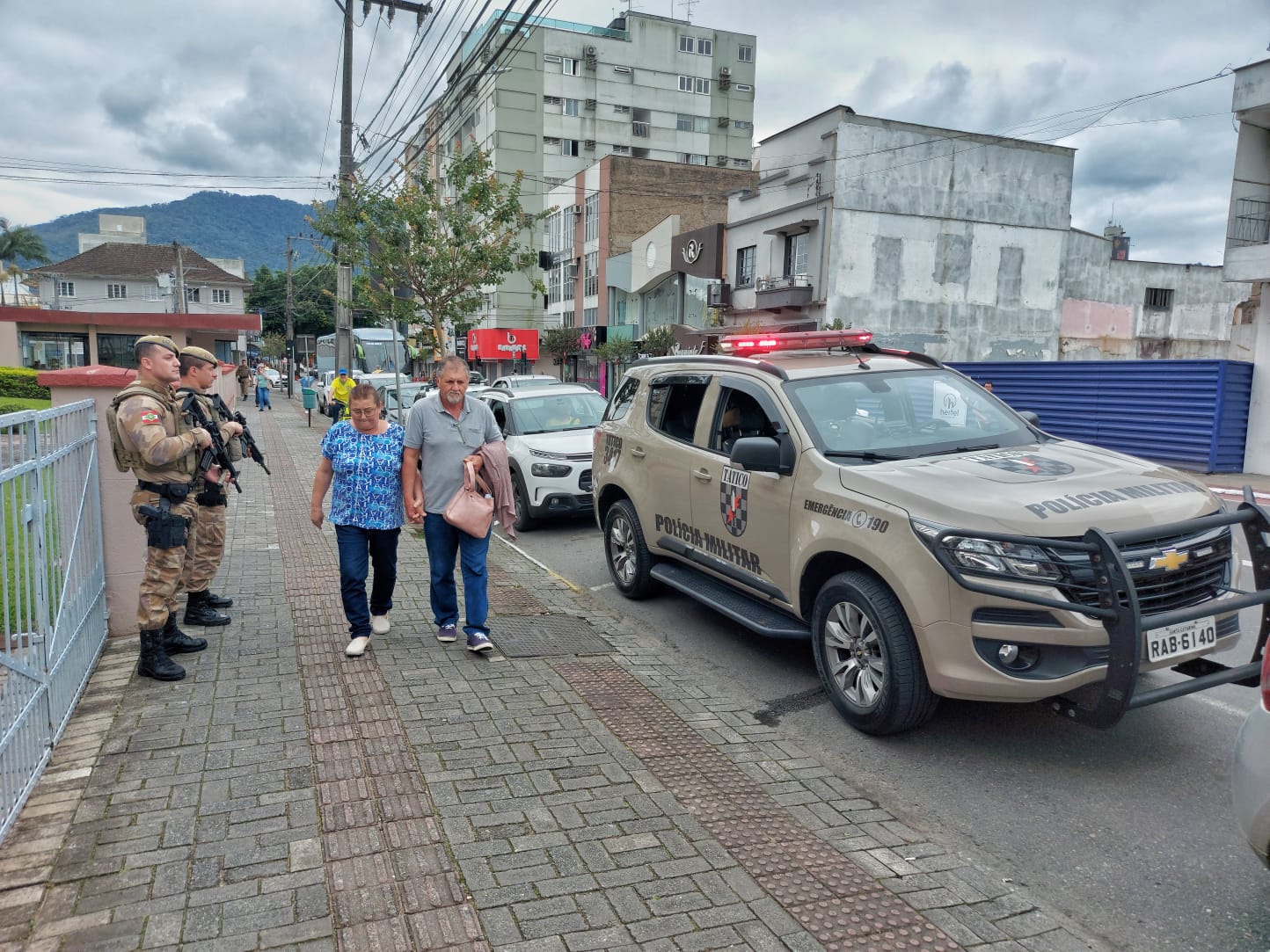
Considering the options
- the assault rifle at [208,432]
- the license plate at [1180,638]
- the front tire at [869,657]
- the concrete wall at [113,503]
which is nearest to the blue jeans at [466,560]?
the assault rifle at [208,432]

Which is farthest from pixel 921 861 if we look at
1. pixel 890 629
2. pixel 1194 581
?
pixel 1194 581

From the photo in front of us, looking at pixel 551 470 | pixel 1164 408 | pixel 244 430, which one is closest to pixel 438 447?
pixel 244 430

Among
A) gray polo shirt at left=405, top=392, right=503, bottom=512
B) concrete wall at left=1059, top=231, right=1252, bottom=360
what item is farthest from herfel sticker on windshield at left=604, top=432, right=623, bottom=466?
concrete wall at left=1059, top=231, right=1252, bottom=360

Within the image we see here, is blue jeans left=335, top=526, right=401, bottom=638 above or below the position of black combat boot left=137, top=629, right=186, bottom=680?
above

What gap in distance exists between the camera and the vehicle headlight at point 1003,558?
3766mm

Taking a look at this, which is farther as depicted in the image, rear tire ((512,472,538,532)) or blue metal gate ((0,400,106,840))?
rear tire ((512,472,538,532))

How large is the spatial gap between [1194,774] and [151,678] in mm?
5327

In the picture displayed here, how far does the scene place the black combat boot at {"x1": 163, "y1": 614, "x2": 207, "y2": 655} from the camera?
529 cm

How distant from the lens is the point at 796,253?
104 feet

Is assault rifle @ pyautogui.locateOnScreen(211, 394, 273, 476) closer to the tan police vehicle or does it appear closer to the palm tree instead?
the tan police vehicle

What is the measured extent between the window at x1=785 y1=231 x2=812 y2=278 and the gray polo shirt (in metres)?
27.3

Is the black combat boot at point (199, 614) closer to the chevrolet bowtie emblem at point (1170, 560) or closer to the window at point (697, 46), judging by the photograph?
the chevrolet bowtie emblem at point (1170, 560)

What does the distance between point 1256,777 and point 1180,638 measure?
1.34 metres

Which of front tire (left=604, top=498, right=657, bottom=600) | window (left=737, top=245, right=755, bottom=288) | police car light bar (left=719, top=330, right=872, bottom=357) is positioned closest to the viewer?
police car light bar (left=719, top=330, right=872, bottom=357)
